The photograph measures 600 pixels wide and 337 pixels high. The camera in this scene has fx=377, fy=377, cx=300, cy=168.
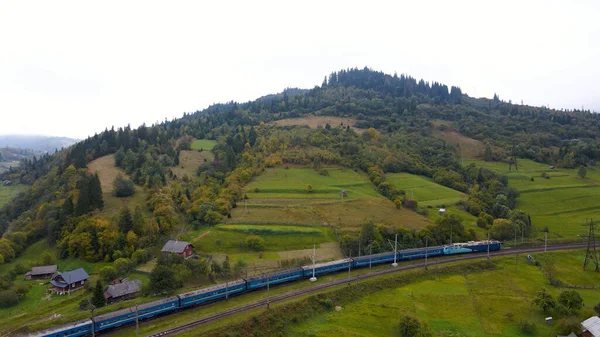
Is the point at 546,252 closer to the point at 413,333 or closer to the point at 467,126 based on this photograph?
the point at 413,333

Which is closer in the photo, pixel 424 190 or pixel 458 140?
pixel 424 190

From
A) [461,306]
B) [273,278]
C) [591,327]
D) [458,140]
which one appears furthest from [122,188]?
[458,140]

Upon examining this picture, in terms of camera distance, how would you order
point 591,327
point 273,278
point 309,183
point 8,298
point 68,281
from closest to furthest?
point 591,327
point 8,298
point 273,278
point 68,281
point 309,183

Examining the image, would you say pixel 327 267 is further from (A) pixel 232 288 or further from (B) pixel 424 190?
(B) pixel 424 190

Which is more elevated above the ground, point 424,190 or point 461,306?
point 424,190

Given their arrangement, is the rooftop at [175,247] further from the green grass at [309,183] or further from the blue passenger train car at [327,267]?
the green grass at [309,183]

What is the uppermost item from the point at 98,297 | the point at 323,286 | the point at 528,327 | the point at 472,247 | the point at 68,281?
the point at 98,297

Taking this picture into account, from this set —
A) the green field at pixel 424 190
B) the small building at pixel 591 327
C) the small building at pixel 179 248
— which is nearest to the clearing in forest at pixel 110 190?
the small building at pixel 179 248

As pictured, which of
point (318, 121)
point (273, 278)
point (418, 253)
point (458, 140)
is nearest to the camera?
point (273, 278)
